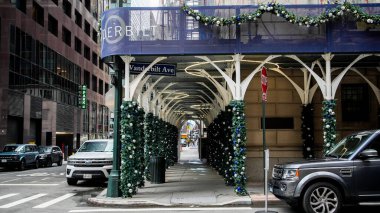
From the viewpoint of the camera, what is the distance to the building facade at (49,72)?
122 ft

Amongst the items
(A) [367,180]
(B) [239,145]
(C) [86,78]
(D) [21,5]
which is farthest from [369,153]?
(C) [86,78]

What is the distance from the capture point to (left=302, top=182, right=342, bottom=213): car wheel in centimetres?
984

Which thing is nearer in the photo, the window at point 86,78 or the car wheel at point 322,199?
the car wheel at point 322,199

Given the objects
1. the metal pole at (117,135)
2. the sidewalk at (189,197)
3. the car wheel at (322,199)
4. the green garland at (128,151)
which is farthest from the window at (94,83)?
the car wheel at (322,199)

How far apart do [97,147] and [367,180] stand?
1228 centimetres

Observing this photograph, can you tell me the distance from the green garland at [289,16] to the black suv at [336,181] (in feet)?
14.5

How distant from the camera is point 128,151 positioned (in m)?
13.4

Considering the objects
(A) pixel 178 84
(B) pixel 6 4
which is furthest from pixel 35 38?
(A) pixel 178 84

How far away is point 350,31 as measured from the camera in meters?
13.6

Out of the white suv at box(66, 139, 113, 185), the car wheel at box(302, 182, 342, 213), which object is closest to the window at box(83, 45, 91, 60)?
the white suv at box(66, 139, 113, 185)

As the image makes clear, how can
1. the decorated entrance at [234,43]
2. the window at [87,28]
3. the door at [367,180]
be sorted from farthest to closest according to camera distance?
the window at [87,28] → the decorated entrance at [234,43] → the door at [367,180]

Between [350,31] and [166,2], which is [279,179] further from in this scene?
[166,2]

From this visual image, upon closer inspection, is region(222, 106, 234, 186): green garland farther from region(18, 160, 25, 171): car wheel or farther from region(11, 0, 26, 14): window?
region(11, 0, 26, 14): window

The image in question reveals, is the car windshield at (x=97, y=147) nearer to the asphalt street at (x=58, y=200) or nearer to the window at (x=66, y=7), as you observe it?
the asphalt street at (x=58, y=200)
